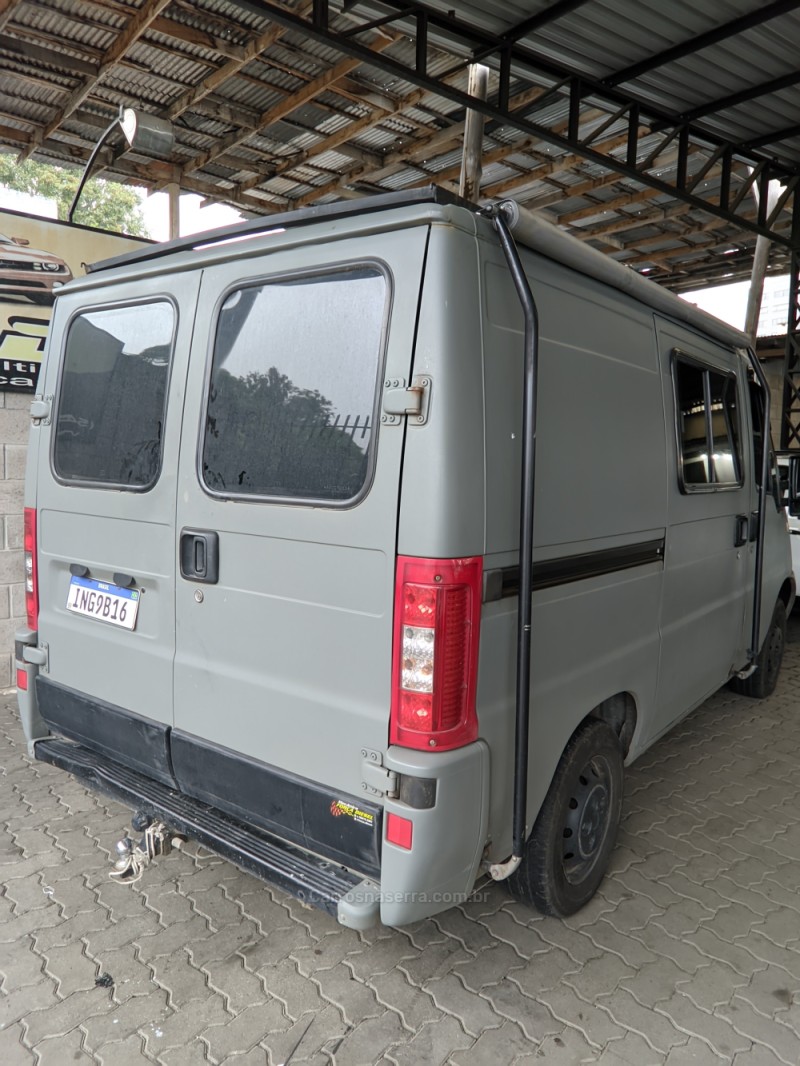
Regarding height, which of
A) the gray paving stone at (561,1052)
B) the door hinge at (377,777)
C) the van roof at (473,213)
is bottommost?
the gray paving stone at (561,1052)

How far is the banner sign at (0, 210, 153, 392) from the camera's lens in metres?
4.66

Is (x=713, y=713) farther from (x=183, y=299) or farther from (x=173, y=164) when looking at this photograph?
(x=173, y=164)

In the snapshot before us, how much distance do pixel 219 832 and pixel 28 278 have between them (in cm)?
391

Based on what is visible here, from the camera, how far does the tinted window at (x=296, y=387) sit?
2.07 meters

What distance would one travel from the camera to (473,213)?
204 centimetres

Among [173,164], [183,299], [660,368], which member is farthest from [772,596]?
[173,164]

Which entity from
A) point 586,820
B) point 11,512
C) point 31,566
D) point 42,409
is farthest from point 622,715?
point 11,512

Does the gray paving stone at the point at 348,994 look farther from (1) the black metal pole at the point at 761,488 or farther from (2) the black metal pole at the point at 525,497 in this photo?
(1) the black metal pole at the point at 761,488

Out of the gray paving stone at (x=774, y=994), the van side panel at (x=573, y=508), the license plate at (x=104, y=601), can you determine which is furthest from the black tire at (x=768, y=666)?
the license plate at (x=104, y=601)

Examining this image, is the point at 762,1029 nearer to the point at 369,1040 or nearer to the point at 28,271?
the point at 369,1040

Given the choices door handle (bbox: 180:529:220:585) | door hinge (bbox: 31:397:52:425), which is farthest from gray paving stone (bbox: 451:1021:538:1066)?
door hinge (bbox: 31:397:52:425)

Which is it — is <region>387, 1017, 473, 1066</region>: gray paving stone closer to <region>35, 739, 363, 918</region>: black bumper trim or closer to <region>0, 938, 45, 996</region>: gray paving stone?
<region>35, 739, 363, 918</region>: black bumper trim

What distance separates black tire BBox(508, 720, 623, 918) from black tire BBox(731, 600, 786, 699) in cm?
269

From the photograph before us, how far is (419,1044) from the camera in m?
2.13
